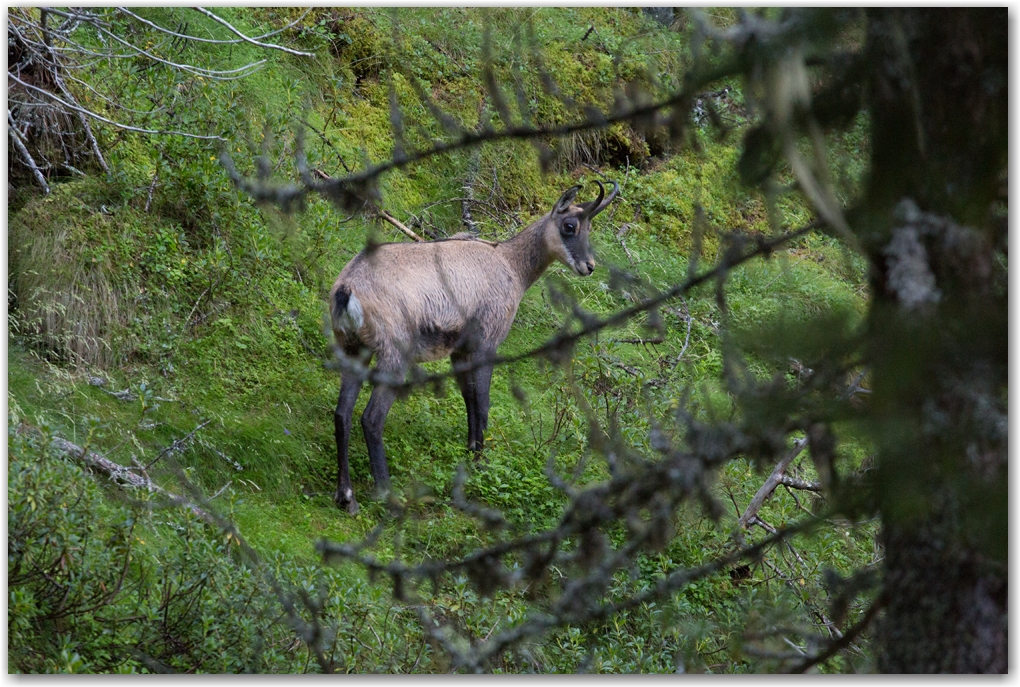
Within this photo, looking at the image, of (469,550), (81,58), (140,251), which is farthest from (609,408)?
(81,58)

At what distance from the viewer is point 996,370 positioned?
157cm

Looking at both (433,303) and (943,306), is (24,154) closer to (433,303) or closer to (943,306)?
(433,303)

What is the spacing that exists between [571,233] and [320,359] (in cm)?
226

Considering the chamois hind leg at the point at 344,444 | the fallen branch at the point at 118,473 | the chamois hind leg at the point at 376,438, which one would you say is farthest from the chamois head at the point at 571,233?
the fallen branch at the point at 118,473

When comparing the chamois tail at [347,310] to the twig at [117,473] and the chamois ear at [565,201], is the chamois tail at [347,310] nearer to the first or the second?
the twig at [117,473]

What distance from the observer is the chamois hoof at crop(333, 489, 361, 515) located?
5398 mm

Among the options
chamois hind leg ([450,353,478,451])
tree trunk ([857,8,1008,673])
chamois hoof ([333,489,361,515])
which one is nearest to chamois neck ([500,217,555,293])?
chamois hind leg ([450,353,478,451])

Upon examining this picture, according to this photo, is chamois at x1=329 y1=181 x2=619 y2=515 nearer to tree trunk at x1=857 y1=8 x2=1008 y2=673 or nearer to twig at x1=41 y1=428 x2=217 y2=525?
twig at x1=41 y1=428 x2=217 y2=525

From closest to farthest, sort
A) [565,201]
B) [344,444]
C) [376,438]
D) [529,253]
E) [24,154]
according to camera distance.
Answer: [344,444] < [376,438] < [24,154] < [565,201] < [529,253]

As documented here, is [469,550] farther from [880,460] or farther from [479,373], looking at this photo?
[880,460]

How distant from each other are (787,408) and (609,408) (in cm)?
436

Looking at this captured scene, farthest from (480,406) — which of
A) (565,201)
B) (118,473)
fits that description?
(118,473)

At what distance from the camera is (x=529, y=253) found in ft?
21.6

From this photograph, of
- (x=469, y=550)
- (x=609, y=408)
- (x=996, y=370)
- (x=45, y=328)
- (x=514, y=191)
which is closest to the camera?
(x=996, y=370)
